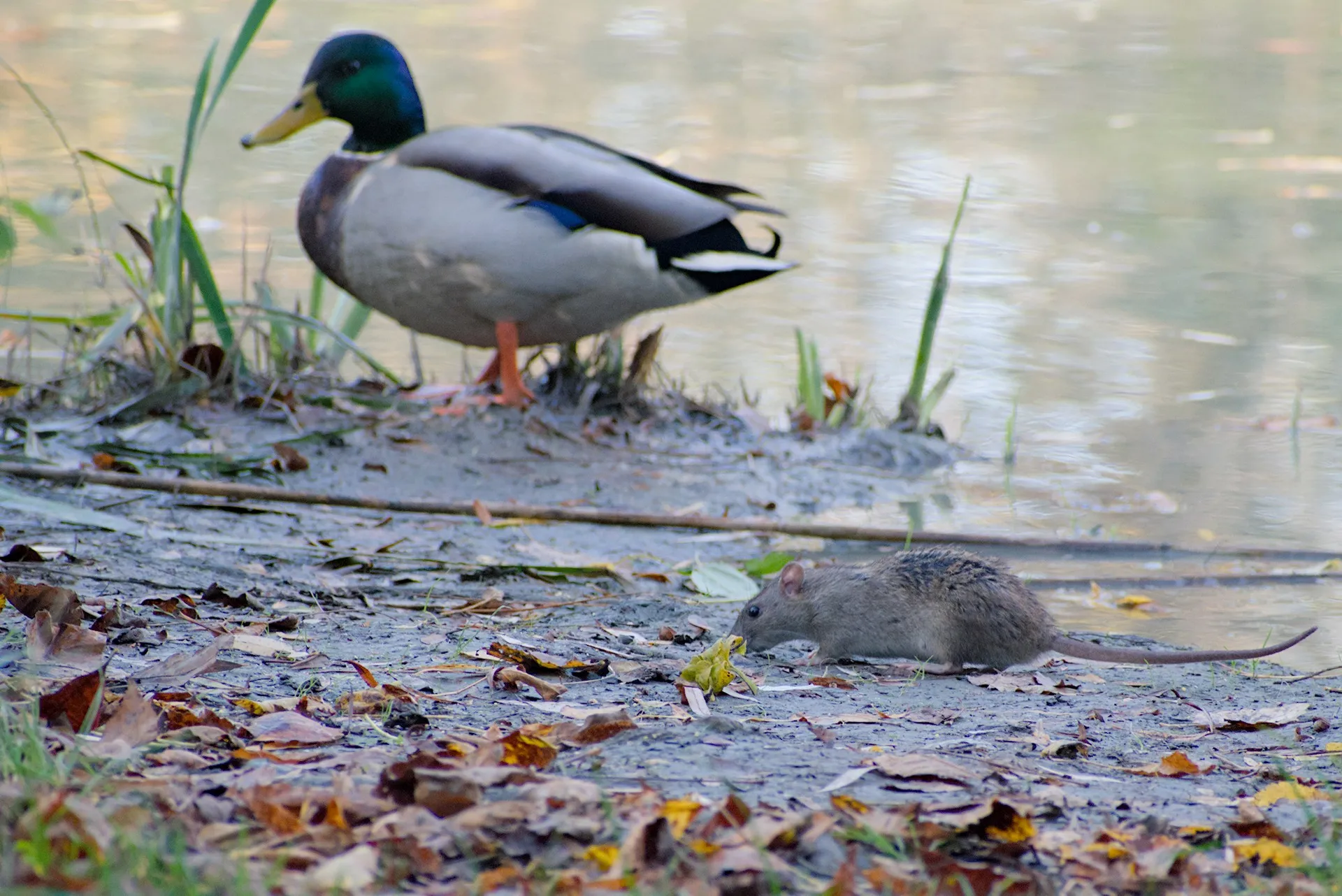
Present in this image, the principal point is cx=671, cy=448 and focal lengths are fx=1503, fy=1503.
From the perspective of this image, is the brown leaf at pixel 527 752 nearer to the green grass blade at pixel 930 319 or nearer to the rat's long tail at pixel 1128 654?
the rat's long tail at pixel 1128 654

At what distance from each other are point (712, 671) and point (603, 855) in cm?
103

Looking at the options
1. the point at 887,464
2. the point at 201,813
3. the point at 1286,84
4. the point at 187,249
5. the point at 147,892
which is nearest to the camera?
the point at 147,892

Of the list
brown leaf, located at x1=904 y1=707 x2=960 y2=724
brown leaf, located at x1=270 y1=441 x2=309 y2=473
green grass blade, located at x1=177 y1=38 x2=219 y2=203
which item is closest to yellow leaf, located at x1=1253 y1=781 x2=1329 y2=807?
brown leaf, located at x1=904 y1=707 x2=960 y2=724

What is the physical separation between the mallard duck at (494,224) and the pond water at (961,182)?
22.7 inches

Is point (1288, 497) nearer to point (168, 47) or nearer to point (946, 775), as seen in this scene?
point (946, 775)

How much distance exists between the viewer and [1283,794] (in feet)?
8.11

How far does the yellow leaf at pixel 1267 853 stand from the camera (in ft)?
6.93

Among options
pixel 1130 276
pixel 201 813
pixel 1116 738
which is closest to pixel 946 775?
pixel 1116 738

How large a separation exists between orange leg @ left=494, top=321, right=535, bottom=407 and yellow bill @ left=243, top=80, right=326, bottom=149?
1162 mm

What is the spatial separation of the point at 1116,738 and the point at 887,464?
305 centimetres

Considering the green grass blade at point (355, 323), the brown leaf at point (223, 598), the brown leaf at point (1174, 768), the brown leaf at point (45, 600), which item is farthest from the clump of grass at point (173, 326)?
the brown leaf at point (1174, 768)

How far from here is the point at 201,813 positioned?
205 centimetres

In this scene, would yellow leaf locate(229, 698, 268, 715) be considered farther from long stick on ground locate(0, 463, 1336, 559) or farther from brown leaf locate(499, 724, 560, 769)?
long stick on ground locate(0, 463, 1336, 559)

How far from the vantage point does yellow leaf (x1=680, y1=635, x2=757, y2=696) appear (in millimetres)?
3004
